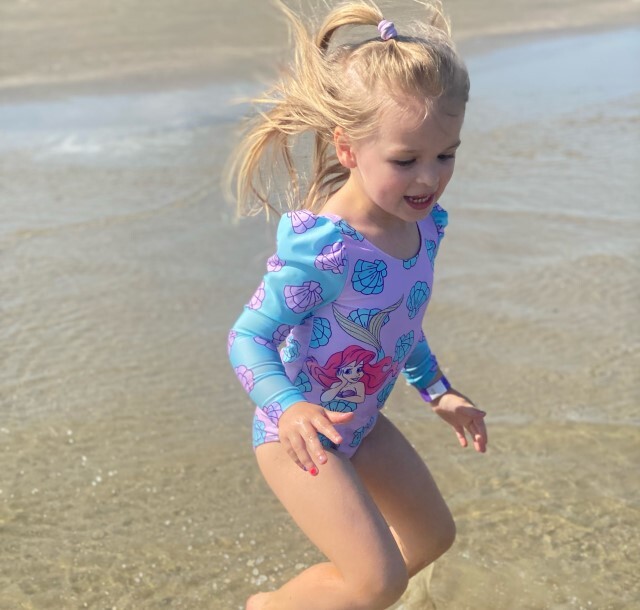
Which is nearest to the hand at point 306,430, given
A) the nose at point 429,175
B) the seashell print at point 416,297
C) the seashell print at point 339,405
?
the seashell print at point 339,405

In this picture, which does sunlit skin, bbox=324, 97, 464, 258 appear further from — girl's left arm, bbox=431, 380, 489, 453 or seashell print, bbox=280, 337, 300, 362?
girl's left arm, bbox=431, 380, 489, 453

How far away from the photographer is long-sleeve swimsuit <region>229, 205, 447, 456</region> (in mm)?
2346

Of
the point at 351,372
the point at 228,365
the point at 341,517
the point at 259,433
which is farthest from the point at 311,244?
the point at 228,365

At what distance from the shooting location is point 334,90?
8.30ft

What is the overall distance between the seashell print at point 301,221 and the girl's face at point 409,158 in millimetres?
168

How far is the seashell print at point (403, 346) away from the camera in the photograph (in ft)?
8.42

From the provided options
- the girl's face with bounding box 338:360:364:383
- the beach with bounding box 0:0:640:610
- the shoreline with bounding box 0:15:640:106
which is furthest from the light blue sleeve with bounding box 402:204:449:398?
the shoreline with bounding box 0:15:640:106

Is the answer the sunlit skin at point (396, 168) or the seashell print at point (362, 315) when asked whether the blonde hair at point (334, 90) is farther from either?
the seashell print at point (362, 315)

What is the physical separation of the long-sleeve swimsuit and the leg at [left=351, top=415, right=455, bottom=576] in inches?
2.5

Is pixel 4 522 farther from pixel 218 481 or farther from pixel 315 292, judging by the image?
pixel 315 292

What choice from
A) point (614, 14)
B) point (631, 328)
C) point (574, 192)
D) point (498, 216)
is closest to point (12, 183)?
point (498, 216)

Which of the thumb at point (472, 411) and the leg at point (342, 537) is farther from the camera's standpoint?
the thumb at point (472, 411)

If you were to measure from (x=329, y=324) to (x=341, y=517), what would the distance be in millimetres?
444

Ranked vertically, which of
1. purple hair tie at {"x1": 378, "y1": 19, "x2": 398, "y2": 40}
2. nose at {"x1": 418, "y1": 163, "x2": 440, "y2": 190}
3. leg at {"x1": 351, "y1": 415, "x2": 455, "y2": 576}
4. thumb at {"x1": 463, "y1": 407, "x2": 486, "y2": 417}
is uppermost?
purple hair tie at {"x1": 378, "y1": 19, "x2": 398, "y2": 40}
